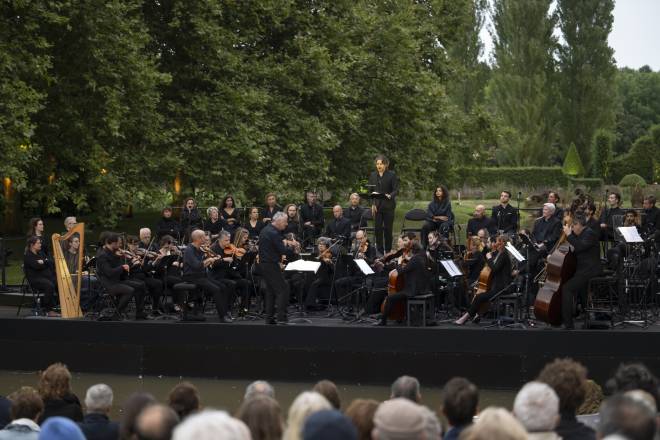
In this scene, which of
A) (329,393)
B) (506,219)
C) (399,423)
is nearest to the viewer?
(399,423)

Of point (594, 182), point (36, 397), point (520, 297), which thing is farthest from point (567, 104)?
point (36, 397)

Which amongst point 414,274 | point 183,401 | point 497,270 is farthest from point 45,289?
point 183,401

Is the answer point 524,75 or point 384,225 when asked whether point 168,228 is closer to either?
point 384,225

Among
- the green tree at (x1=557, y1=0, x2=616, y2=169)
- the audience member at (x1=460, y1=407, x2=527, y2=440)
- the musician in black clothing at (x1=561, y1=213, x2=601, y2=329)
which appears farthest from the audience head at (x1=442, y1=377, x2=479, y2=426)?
the green tree at (x1=557, y1=0, x2=616, y2=169)

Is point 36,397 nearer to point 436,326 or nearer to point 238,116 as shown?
point 436,326

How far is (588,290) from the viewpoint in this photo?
1662 cm

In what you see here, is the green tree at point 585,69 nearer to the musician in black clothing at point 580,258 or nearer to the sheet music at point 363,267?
the sheet music at point 363,267

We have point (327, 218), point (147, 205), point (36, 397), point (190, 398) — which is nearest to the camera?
point (190, 398)

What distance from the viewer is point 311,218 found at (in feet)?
70.3

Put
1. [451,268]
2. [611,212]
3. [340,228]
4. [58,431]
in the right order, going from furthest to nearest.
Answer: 1. [340,228]
2. [611,212]
3. [451,268]
4. [58,431]

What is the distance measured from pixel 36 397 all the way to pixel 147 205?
1896cm

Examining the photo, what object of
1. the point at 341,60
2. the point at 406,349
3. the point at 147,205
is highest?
the point at 341,60

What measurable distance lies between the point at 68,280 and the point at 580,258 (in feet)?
25.8

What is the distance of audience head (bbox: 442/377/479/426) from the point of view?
6832 millimetres
